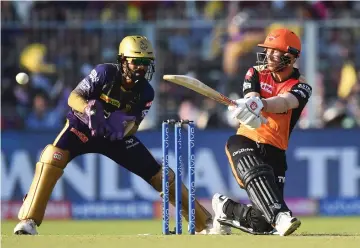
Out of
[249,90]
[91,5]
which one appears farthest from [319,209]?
[249,90]

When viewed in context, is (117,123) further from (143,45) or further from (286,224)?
(286,224)

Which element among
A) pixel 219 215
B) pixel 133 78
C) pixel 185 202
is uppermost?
pixel 133 78

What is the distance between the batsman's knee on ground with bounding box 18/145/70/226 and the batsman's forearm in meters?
0.51

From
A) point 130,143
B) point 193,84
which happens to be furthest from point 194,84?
point 130,143

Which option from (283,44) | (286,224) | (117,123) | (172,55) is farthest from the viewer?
(172,55)

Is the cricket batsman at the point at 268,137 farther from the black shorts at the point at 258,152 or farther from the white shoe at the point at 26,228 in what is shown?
the white shoe at the point at 26,228

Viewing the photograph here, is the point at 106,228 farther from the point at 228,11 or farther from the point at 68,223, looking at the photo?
the point at 228,11

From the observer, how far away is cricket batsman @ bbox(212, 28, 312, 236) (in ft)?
30.0

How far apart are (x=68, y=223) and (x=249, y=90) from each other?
574 cm

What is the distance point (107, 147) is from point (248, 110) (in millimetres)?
1773

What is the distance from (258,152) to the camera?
946cm

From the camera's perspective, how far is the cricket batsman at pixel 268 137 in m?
9.14

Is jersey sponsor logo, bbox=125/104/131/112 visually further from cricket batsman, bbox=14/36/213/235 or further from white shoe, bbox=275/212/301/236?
white shoe, bbox=275/212/301/236

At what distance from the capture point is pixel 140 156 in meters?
10.0
